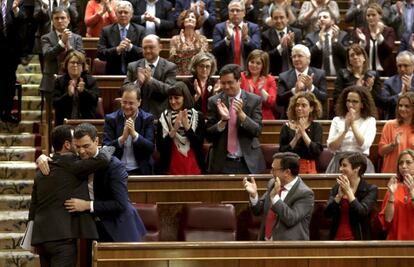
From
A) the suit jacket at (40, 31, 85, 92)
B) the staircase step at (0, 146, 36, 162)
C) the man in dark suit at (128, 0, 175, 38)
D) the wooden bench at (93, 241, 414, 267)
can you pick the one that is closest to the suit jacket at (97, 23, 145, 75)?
the suit jacket at (40, 31, 85, 92)

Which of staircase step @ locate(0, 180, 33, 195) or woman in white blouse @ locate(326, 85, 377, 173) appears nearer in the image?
woman in white blouse @ locate(326, 85, 377, 173)

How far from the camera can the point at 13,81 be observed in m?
6.25

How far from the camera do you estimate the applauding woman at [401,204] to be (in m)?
4.73

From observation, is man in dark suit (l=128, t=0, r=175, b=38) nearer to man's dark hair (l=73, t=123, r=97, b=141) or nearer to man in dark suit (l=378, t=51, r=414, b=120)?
man in dark suit (l=378, t=51, r=414, b=120)

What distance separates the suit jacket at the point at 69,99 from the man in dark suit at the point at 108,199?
1.50 m

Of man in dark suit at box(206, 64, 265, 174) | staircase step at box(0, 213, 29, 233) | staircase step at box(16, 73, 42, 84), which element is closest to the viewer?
man in dark suit at box(206, 64, 265, 174)

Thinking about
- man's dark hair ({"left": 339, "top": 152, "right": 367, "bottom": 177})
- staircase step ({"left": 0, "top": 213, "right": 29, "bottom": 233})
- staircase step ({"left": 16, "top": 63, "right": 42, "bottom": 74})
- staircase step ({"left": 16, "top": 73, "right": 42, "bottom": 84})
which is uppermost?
staircase step ({"left": 16, "top": 63, "right": 42, "bottom": 74})

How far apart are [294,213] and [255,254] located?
400mm

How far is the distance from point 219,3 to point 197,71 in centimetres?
226

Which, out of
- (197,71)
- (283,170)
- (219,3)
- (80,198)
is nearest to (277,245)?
(283,170)

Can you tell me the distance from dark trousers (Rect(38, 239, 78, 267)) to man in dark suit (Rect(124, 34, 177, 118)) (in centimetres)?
156

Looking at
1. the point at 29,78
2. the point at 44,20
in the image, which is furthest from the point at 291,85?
the point at 29,78

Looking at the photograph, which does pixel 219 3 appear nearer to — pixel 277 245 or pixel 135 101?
pixel 135 101

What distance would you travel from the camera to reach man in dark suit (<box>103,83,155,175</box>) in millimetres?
5172
